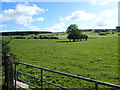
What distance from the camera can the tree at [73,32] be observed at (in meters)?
64.7

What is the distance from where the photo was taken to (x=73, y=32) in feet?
215

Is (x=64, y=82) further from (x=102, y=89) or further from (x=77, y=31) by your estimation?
(x=77, y=31)

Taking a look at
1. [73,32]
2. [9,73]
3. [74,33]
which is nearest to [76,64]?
[9,73]

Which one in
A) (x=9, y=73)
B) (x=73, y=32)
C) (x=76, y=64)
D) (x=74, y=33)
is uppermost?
(x=73, y=32)

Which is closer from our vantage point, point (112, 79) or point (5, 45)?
point (5, 45)

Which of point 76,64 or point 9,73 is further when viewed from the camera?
point 76,64

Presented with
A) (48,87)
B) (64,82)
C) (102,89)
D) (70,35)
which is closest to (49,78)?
(64,82)

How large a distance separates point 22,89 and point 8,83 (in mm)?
548

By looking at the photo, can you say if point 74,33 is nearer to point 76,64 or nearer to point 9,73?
point 76,64

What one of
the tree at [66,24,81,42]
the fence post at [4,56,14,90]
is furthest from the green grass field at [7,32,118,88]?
the tree at [66,24,81,42]

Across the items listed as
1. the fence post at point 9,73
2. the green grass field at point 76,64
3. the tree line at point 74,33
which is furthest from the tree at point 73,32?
the fence post at point 9,73

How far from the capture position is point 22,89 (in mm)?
4992

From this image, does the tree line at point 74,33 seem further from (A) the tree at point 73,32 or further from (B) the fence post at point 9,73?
(B) the fence post at point 9,73

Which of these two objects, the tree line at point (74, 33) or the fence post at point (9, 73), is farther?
the tree line at point (74, 33)
